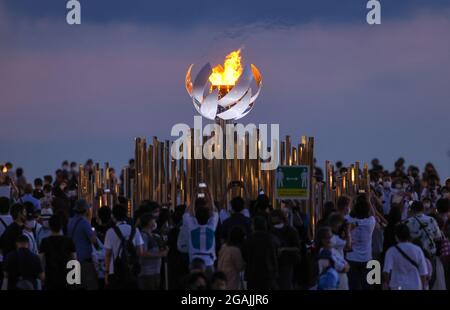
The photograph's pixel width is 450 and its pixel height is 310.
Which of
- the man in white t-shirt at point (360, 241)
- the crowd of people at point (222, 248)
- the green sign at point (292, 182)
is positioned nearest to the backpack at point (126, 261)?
the crowd of people at point (222, 248)

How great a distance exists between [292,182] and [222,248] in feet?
14.0

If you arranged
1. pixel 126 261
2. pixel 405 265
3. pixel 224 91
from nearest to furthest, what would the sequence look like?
pixel 405 265 < pixel 126 261 < pixel 224 91

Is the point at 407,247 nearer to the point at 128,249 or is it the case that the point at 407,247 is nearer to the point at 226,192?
the point at 128,249

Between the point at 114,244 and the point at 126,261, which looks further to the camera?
the point at 114,244

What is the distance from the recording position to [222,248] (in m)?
17.0

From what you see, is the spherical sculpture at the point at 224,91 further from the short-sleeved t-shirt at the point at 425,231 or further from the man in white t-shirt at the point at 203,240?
the man in white t-shirt at the point at 203,240

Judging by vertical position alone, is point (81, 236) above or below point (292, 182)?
below

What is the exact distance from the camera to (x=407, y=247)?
16531mm

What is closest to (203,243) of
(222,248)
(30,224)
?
(222,248)

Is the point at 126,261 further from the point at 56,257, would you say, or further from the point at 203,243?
the point at 203,243

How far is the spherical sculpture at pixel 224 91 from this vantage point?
2327 cm
